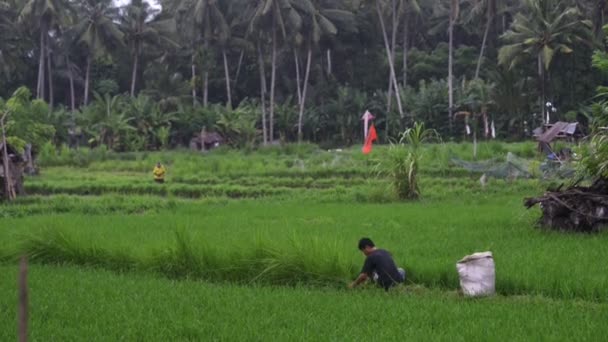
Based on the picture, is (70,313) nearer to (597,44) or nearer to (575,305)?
(575,305)

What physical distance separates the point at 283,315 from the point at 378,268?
142 cm

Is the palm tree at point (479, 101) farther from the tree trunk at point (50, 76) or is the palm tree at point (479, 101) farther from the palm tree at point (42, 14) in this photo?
the tree trunk at point (50, 76)

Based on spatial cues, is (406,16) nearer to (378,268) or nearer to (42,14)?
(42,14)

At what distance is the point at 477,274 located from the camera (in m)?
6.88

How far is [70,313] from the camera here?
6.45 meters

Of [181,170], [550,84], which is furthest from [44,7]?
[550,84]

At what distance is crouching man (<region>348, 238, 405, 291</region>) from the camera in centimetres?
722

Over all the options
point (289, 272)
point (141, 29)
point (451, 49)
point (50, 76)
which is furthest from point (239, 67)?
point (289, 272)

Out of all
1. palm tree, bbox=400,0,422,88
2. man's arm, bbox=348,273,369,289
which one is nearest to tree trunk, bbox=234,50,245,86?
palm tree, bbox=400,0,422,88

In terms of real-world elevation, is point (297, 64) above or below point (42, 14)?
below

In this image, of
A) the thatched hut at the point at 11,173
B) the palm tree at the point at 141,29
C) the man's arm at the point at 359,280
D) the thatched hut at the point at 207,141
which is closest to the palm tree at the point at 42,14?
the palm tree at the point at 141,29

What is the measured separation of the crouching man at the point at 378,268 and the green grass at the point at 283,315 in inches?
5.7

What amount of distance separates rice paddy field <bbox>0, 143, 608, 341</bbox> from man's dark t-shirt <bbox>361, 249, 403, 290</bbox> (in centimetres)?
13

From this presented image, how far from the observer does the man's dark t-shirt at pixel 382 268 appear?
721 centimetres
